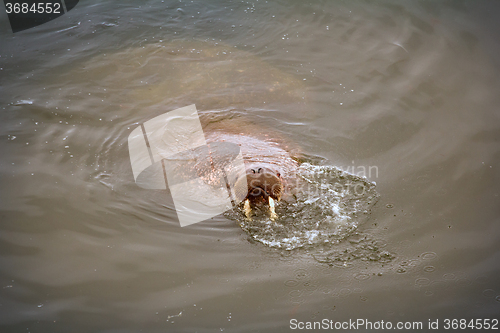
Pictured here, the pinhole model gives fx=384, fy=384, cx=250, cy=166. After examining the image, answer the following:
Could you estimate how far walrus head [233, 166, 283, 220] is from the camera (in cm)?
325

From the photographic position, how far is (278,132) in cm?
420

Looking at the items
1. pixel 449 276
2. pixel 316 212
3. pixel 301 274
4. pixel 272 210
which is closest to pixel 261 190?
pixel 272 210

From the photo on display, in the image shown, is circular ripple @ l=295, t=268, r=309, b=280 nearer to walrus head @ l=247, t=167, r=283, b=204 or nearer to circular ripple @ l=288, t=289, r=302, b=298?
circular ripple @ l=288, t=289, r=302, b=298

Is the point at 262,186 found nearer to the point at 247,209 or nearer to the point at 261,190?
the point at 261,190

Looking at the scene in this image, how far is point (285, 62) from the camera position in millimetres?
5023

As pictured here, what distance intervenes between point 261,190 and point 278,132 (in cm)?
114

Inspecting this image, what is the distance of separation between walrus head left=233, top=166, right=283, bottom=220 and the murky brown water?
0.29 m

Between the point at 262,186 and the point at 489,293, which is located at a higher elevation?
the point at 262,186

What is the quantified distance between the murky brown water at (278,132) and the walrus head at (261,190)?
Answer: 0.95 feet

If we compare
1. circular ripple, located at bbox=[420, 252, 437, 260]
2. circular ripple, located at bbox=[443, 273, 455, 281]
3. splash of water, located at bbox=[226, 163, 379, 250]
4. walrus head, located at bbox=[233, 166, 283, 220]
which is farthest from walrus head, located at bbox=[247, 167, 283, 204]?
circular ripple, located at bbox=[443, 273, 455, 281]

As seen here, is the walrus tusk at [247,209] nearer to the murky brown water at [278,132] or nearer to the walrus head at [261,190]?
the walrus head at [261,190]

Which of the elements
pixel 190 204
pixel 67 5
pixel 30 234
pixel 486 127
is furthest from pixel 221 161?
pixel 67 5

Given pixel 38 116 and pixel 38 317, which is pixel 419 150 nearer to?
pixel 38 317

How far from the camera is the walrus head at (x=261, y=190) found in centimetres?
325
